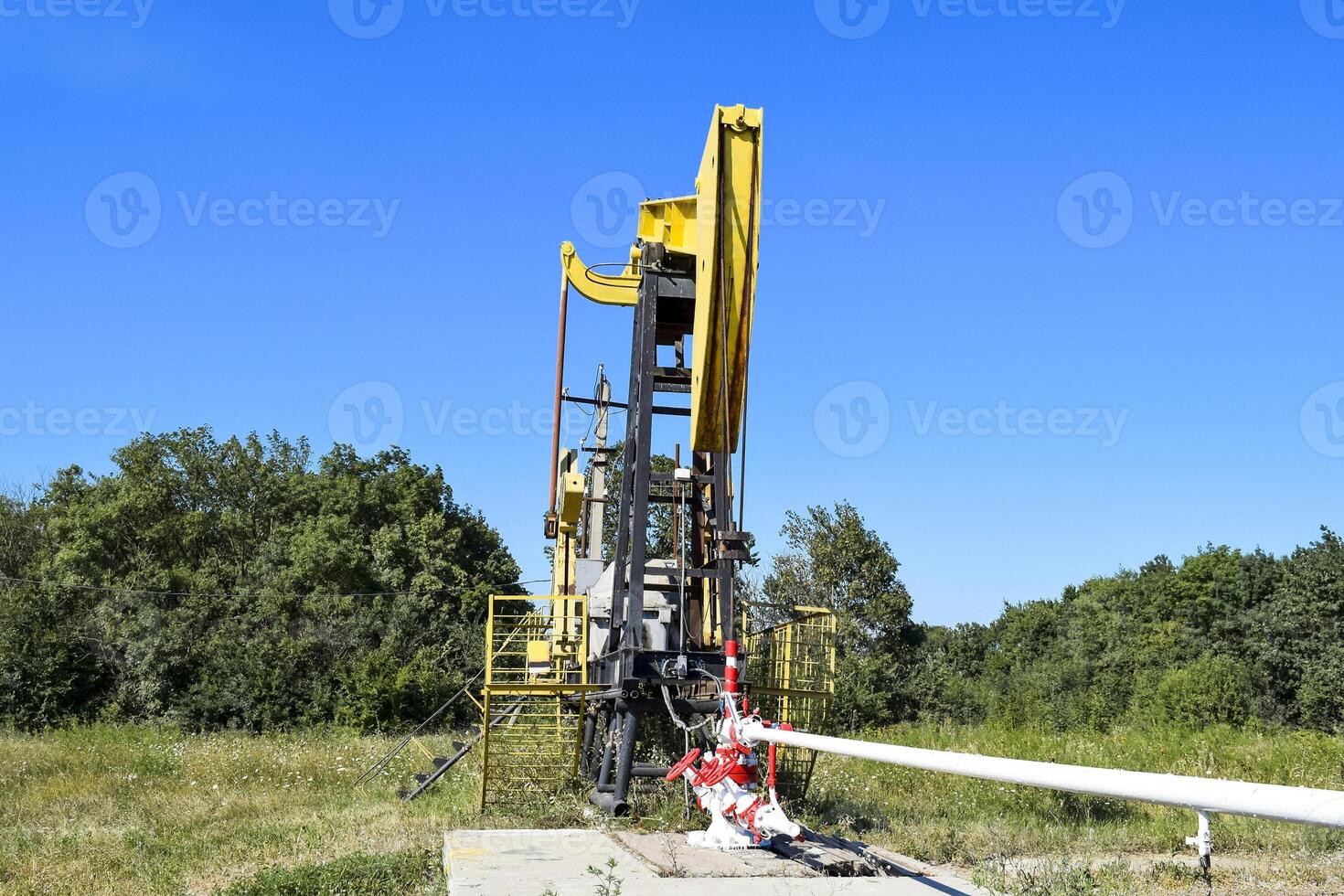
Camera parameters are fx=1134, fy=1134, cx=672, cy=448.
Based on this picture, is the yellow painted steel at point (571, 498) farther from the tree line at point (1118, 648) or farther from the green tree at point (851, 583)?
the green tree at point (851, 583)

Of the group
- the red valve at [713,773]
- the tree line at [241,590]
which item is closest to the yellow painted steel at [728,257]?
the red valve at [713,773]

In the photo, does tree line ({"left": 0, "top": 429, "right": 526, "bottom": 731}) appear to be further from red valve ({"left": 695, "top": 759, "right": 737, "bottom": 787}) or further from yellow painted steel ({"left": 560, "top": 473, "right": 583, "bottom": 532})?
red valve ({"left": 695, "top": 759, "right": 737, "bottom": 787})

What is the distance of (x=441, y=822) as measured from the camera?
434 inches

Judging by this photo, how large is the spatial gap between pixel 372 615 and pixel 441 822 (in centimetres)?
3244

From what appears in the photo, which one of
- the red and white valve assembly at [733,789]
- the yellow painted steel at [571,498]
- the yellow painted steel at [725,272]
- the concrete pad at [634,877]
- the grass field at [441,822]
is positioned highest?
the yellow painted steel at [725,272]

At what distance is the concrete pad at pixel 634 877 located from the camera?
6.15 meters

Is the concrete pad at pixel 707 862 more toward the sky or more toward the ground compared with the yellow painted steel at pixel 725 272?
more toward the ground

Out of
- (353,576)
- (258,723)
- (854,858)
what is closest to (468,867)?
(854,858)

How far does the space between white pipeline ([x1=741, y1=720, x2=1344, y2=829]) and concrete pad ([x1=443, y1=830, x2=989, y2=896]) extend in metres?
1.65

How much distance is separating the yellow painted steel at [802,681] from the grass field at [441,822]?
0.51 metres

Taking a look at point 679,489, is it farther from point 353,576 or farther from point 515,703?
point 353,576

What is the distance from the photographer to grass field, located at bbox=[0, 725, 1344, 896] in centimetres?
834

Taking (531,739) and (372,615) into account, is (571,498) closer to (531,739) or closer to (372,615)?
(531,739)

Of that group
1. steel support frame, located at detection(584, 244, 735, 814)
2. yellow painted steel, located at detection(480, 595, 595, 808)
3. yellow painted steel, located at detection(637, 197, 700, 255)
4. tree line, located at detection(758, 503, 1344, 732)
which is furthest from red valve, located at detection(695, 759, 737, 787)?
tree line, located at detection(758, 503, 1344, 732)
